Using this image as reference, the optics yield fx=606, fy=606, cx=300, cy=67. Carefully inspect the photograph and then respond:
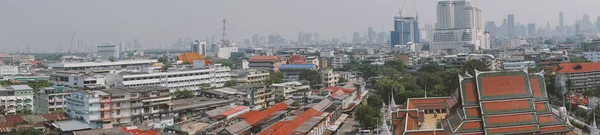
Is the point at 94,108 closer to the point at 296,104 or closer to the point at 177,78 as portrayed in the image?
the point at 296,104

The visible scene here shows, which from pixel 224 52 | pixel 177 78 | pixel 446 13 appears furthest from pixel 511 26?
pixel 177 78

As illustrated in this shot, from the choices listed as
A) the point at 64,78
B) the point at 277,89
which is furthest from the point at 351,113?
the point at 64,78

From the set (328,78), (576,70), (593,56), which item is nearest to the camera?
(576,70)

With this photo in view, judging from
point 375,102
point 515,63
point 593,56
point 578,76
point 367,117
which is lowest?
point 367,117

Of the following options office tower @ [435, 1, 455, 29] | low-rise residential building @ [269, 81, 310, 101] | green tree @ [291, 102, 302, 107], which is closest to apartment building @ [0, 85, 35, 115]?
low-rise residential building @ [269, 81, 310, 101]

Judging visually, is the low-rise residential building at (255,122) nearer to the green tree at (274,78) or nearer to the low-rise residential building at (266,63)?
the green tree at (274,78)

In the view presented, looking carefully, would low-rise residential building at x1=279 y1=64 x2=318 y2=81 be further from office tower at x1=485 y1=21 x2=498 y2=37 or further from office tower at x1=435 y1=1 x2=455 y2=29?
office tower at x1=485 y1=21 x2=498 y2=37
